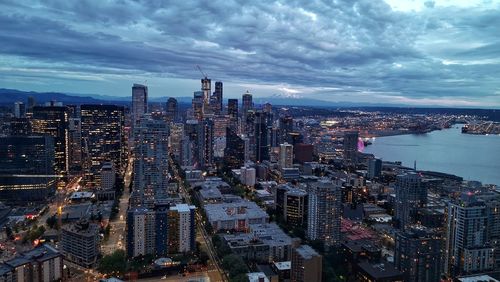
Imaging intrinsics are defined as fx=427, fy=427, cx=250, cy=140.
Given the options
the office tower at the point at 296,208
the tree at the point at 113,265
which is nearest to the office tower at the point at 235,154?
the office tower at the point at 296,208

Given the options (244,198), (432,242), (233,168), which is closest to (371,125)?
(233,168)

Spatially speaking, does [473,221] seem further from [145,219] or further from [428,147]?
[428,147]

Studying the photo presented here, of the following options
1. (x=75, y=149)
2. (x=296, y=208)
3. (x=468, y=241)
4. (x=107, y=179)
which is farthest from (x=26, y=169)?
(x=468, y=241)

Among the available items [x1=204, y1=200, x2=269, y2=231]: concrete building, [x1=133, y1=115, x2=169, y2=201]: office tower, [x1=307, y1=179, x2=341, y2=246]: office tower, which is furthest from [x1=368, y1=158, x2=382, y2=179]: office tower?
[x1=133, y1=115, x2=169, y2=201]: office tower

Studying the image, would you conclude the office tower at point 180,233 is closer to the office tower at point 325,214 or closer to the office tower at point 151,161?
the office tower at point 325,214

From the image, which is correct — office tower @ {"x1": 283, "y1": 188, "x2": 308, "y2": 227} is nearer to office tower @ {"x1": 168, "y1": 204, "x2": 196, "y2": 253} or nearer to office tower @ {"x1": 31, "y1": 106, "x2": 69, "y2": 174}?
office tower @ {"x1": 168, "y1": 204, "x2": 196, "y2": 253}
